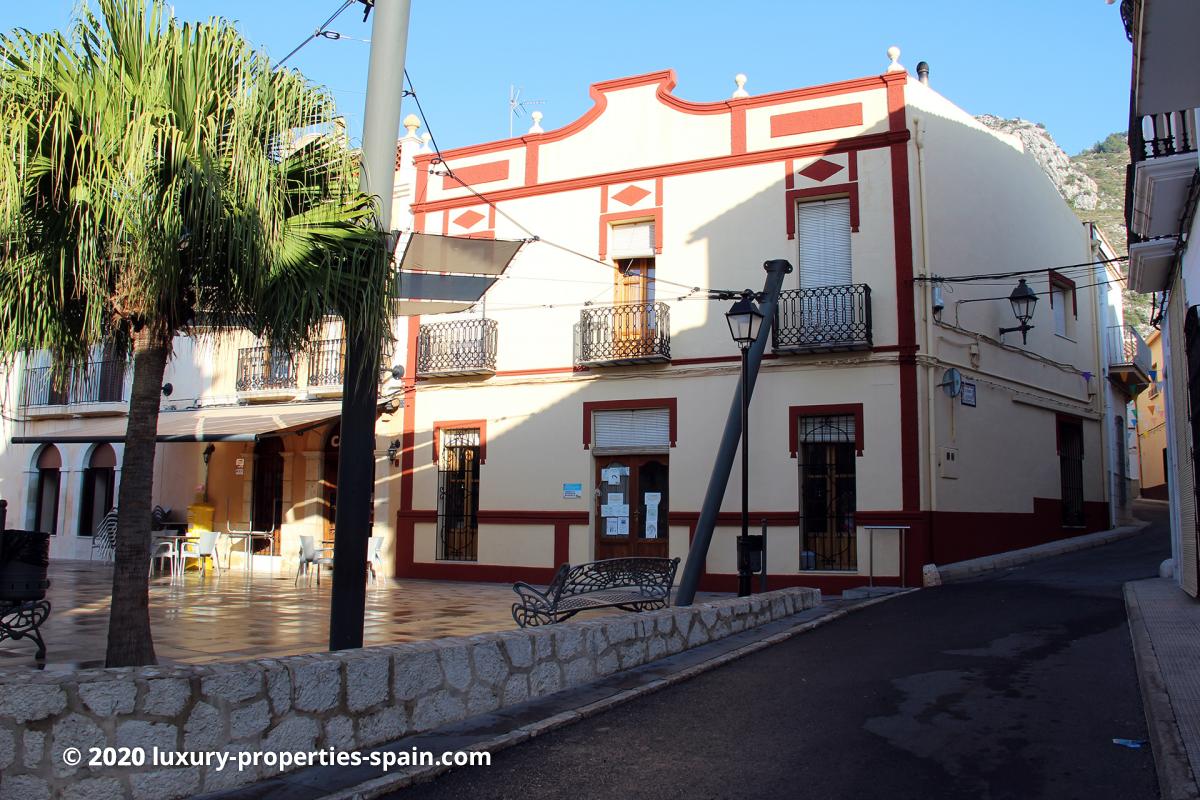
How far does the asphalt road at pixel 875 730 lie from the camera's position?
487cm

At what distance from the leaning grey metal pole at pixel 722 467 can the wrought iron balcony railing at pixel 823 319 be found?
209 centimetres

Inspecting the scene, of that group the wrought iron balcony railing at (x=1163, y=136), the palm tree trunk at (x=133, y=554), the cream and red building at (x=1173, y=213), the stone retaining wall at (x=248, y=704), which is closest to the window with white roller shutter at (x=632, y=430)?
the cream and red building at (x=1173, y=213)

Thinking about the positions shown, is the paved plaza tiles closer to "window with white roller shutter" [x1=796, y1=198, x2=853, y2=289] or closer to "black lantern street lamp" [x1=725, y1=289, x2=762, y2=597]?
"black lantern street lamp" [x1=725, y1=289, x2=762, y2=597]

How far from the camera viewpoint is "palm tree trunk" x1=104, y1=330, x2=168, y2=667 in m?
5.35

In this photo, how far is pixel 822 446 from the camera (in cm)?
1553

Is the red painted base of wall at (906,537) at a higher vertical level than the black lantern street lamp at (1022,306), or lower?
lower

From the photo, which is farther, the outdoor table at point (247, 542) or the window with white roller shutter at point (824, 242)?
the outdoor table at point (247, 542)

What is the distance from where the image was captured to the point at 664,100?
1712cm

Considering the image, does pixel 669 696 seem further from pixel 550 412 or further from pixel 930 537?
pixel 550 412

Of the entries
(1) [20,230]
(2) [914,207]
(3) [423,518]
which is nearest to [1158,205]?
(2) [914,207]

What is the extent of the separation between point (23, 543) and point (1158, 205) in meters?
10.7

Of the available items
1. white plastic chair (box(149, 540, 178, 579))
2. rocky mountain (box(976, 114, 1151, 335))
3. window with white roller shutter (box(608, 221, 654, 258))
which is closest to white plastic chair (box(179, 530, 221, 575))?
white plastic chair (box(149, 540, 178, 579))

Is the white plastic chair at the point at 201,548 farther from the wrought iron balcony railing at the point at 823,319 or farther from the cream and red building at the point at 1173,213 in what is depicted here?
the cream and red building at the point at 1173,213

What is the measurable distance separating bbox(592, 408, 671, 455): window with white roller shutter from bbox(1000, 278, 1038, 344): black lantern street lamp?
5.92 meters
